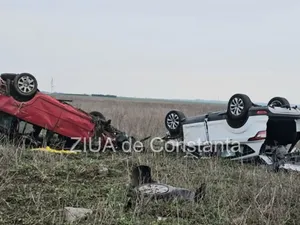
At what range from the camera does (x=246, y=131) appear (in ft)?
27.1

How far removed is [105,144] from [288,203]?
557 centimetres

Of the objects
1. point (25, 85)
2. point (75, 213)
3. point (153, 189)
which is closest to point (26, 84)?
point (25, 85)

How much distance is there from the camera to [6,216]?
431 centimetres

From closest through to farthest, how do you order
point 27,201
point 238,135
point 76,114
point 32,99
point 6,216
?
point 6,216 < point 27,201 < point 238,135 < point 32,99 < point 76,114

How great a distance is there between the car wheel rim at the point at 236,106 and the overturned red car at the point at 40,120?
2616 millimetres

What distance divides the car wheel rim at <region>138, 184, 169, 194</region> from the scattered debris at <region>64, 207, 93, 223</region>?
2.52 feet

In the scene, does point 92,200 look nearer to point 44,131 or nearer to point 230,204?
point 230,204

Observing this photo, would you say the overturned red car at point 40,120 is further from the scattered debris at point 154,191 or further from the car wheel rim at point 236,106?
the scattered debris at point 154,191

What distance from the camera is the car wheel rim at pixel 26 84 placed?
29.3 feet

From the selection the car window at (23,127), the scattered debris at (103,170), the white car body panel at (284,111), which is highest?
the white car body panel at (284,111)

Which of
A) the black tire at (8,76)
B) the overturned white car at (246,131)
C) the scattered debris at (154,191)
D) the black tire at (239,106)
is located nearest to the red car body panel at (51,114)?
the black tire at (8,76)

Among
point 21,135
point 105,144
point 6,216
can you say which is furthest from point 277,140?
point 6,216

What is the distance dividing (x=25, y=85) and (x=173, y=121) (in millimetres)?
3406

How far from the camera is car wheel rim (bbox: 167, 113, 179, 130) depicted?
10250mm
